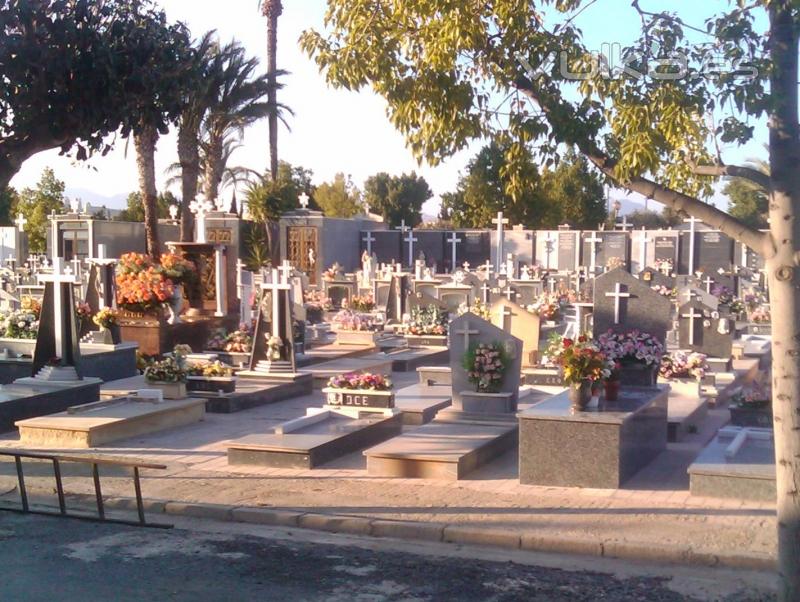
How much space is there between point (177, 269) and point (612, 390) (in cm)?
1163

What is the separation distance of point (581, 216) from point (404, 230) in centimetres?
1669

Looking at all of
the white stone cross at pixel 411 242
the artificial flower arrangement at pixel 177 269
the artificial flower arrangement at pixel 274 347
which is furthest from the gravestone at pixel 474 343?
the white stone cross at pixel 411 242

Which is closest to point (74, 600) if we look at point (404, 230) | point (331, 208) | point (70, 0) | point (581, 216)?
point (70, 0)

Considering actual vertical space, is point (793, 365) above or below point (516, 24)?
below

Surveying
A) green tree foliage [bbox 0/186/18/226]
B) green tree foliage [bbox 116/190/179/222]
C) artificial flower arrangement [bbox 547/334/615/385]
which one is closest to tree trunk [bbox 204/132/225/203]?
green tree foliage [bbox 116/190/179/222]

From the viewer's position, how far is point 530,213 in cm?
5250

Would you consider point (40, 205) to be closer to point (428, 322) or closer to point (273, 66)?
point (273, 66)

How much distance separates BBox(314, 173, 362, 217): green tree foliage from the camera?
62.1 metres

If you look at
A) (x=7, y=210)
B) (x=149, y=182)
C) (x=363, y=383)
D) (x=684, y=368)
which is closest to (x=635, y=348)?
(x=684, y=368)

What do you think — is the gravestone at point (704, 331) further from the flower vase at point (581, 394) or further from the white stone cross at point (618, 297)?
the flower vase at point (581, 394)

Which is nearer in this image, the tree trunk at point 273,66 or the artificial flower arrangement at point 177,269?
the artificial flower arrangement at point 177,269

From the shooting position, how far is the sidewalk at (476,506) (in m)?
7.60

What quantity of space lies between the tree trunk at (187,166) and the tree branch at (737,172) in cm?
2774

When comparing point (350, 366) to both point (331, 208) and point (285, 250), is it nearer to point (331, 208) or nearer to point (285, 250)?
point (285, 250)
